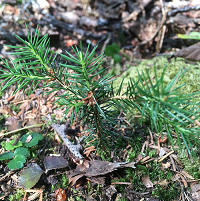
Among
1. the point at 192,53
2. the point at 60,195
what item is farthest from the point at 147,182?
the point at 192,53

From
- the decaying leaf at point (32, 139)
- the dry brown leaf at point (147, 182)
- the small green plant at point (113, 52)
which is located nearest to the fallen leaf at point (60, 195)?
the decaying leaf at point (32, 139)

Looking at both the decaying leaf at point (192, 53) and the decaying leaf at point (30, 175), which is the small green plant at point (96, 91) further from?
the decaying leaf at point (192, 53)

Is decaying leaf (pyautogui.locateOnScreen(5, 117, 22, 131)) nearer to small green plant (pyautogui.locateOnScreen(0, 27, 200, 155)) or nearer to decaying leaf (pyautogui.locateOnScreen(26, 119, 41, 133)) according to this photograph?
decaying leaf (pyautogui.locateOnScreen(26, 119, 41, 133))

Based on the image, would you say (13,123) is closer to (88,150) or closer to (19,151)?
(19,151)

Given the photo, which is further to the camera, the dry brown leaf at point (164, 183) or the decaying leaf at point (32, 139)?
the decaying leaf at point (32, 139)

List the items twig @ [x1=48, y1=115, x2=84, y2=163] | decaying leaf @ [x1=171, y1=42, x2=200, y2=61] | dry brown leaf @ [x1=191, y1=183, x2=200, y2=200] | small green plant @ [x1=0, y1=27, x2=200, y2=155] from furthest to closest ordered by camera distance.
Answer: decaying leaf @ [x1=171, y1=42, x2=200, y2=61]
twig @ [x1=48, y1=115, x2=84, y2=163]
dry brown leaf @ [x1=191, y1=183, x2=200, y2=200]
small green plant @ [x1=0, y1=27, x2=200, y2=155]

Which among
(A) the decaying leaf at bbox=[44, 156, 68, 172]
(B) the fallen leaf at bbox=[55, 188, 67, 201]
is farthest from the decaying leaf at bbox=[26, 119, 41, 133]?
(B) the fallen leaf at bbox=[55, 188, 67, 201]
